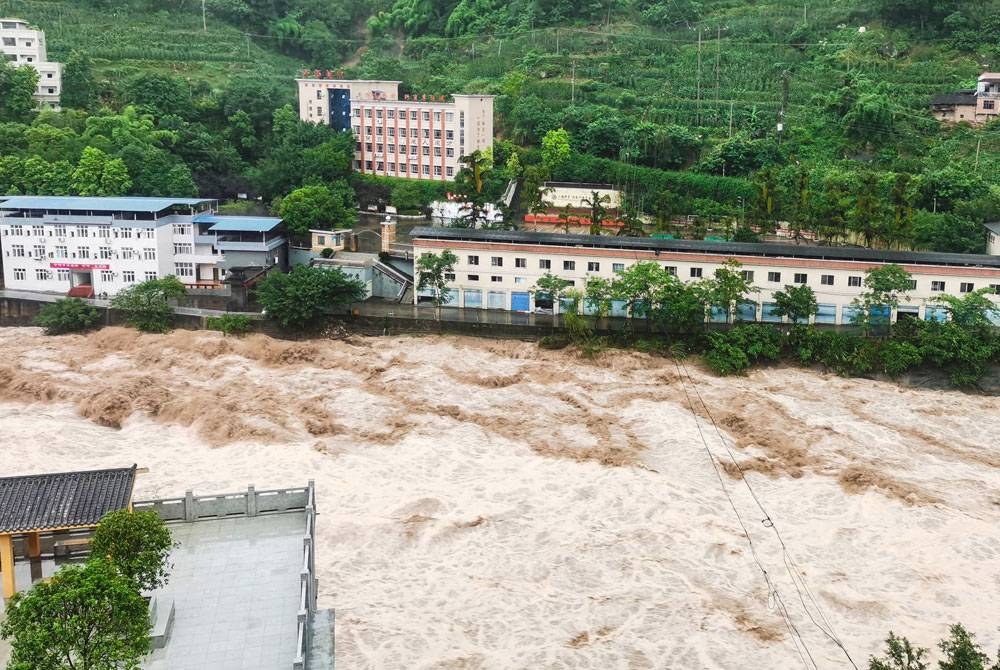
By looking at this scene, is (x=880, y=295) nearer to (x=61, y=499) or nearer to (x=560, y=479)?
(x=560, y=479)

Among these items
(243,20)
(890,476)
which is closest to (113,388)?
(890,476)

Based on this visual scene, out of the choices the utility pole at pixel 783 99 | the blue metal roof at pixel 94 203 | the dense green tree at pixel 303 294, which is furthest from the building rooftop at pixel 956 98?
the blue metal roof at pixel 94 203

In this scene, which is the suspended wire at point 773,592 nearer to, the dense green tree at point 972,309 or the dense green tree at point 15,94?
the dense green tree at point 972,309

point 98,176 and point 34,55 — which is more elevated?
point 34,55

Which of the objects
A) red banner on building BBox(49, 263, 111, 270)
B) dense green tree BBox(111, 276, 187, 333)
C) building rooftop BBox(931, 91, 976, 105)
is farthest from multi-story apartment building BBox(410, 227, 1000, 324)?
building rooftop BBox(931, 91, 976, 105)

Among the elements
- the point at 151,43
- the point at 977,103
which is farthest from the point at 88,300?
the point at 977,103

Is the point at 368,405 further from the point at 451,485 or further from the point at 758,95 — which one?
the point at 758,95

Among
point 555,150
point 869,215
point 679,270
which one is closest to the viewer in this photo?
point 679,270
